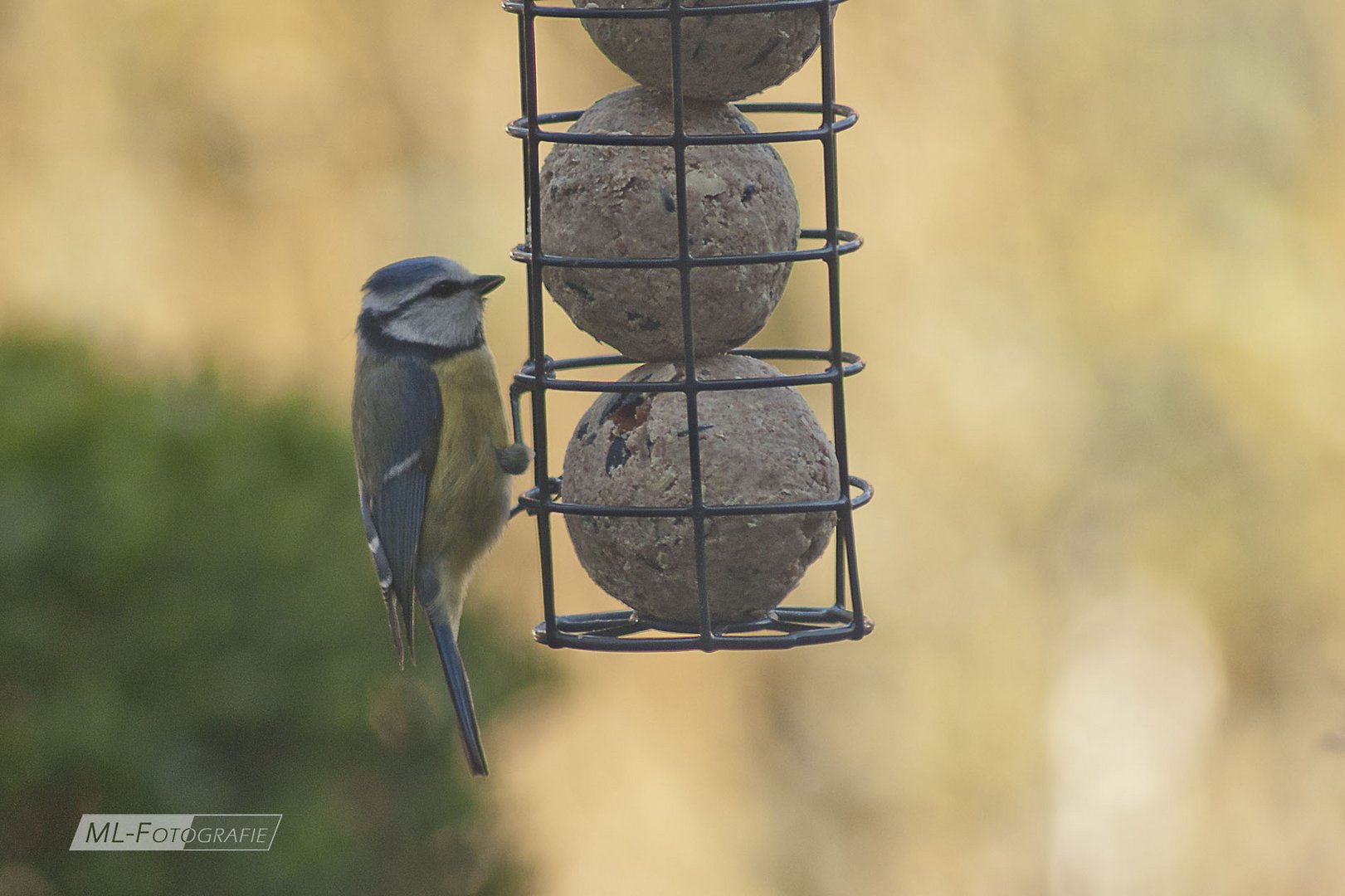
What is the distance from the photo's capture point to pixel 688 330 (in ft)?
8.50

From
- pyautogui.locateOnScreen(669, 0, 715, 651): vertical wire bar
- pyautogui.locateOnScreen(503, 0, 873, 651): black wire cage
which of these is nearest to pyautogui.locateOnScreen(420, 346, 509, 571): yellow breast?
pyautogui.locateOnScreen(503, 0, 873, 651): black wire cage

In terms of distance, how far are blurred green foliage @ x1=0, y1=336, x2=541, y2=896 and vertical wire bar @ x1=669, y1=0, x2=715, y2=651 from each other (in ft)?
5.32

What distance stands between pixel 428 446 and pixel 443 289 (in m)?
0.33

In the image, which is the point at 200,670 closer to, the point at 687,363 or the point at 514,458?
the point at 514,458

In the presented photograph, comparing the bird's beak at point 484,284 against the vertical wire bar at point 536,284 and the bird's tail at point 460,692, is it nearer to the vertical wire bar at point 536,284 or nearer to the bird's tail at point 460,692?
the vertical wire bar at point 536,284

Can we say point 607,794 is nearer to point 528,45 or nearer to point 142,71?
point 142,71

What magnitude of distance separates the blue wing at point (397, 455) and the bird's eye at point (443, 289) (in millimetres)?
164

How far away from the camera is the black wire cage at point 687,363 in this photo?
257cm

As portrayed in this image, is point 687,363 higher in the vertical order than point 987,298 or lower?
lower

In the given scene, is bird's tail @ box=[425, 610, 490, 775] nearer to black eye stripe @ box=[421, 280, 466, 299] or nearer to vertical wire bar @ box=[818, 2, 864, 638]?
black eye stripe @ box=[421, 280, 466, 299]

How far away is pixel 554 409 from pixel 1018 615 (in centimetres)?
225

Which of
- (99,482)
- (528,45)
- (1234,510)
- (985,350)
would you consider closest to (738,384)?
(528,45)

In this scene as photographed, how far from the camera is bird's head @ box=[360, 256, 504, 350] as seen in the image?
10.3 feet

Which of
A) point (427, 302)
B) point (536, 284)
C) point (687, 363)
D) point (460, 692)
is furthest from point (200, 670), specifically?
point (687, 363)
